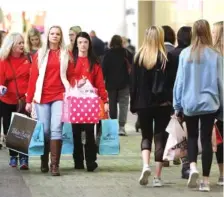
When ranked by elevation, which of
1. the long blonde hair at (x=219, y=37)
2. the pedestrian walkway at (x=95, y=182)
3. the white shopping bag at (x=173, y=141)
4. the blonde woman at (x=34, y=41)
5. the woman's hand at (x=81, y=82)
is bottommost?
the pedestrian walkway at (x=95, y=182)

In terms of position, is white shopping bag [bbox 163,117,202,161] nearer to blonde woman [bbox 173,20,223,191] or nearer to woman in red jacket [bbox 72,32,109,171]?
blonde woman [bbox 173,20,223,191]

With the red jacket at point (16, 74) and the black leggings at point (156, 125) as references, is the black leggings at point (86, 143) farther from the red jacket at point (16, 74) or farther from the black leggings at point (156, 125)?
the black leggings at point (156, 125)

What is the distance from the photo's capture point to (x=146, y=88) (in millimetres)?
9062

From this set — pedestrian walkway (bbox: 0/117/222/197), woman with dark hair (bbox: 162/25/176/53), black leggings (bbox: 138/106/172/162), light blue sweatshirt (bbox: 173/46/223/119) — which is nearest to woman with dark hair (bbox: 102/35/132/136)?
pedestrian walkway (bbox: 0/117/222/197)

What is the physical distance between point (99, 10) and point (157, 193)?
22.1 m

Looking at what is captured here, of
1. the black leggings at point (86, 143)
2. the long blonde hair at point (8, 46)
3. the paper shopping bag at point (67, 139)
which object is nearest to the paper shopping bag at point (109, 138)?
the black leggings at point (86, 143)

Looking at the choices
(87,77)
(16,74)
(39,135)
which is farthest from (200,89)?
(16,74)

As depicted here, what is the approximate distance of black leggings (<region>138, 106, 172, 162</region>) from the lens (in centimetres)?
915

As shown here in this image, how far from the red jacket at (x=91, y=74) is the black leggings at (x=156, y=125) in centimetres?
118

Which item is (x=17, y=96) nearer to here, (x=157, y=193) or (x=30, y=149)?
(x=30, y=149)

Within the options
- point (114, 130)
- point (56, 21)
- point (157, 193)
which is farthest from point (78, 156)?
point (56, 21)

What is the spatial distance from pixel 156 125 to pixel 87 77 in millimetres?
1364

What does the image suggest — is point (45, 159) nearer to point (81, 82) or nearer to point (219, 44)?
point (81, 82)

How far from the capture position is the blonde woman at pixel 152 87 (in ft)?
29.6
